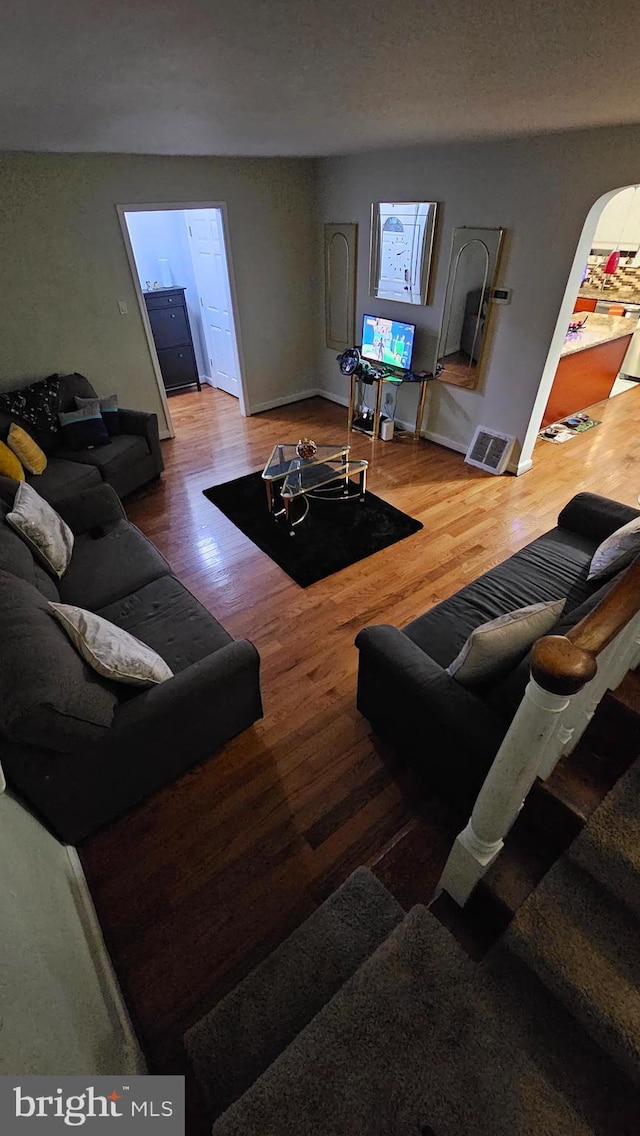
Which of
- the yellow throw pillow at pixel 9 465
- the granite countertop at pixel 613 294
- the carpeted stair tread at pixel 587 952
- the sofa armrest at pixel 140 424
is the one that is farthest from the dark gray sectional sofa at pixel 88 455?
Answer: the granite countertop at pixel 613 294

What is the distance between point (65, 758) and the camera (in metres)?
1.58

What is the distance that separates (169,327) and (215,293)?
75cm

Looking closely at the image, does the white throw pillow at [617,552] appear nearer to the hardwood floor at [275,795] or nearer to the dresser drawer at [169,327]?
the hardwood floor at [275,795]

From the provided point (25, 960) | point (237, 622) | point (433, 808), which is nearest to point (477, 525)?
point (237, 622)

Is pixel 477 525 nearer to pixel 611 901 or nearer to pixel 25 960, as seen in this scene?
pixel 611 901

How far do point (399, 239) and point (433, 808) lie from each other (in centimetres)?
450

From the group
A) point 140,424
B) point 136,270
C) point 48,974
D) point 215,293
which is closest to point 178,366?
point 215,293

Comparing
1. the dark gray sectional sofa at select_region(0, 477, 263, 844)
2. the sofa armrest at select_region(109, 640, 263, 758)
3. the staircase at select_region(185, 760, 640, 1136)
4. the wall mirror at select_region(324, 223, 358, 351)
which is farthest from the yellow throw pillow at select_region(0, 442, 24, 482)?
the wall mirror at select_region(324, 223, 358, 351)

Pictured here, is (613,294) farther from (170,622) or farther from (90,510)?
(170,622)

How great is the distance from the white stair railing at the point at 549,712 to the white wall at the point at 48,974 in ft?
3.41

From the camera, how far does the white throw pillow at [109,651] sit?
171 cm

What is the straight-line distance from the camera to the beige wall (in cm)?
362

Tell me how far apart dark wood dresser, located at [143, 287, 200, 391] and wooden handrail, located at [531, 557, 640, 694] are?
5.61 m

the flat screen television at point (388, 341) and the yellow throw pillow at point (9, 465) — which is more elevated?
the flat screen television at point (388, 341)
